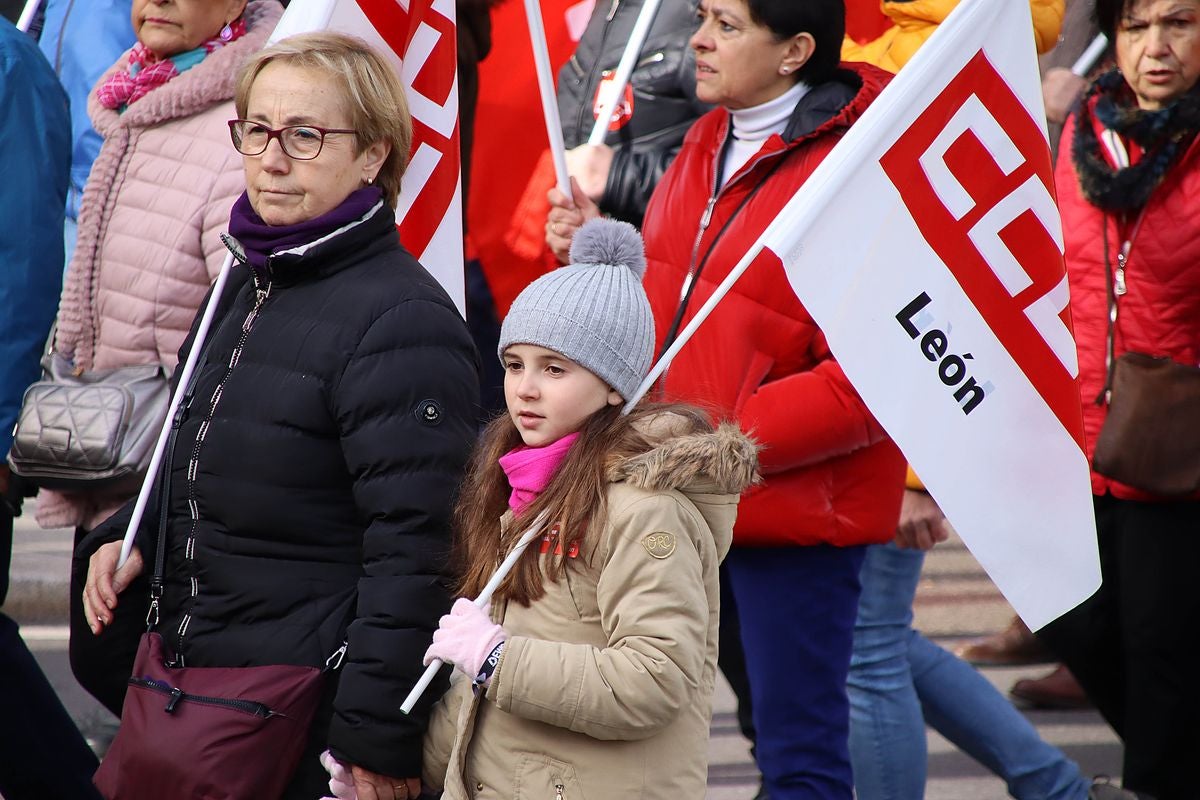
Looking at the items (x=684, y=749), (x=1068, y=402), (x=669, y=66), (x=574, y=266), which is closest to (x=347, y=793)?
(x=684, y=749)

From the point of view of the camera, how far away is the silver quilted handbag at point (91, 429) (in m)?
3.98

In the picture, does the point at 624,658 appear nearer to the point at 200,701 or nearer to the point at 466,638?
the point at 466,638

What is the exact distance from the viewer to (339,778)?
2.90 metres

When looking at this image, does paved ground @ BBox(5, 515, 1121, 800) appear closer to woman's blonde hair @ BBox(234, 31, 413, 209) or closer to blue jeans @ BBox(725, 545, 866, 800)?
blue jeans @ BBox(725, 545, 866, 800)

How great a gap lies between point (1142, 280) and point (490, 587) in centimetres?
218

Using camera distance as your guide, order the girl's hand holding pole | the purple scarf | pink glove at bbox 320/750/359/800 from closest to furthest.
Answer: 1. pink glove at bbox 320/750/359/800
2. the purple scarf
3. the girl's hand holding pole

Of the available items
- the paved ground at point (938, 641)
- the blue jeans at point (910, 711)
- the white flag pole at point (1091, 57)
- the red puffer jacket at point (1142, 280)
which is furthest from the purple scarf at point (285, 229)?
the white flag pole at point (1091, 57)

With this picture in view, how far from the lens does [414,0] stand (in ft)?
12.9

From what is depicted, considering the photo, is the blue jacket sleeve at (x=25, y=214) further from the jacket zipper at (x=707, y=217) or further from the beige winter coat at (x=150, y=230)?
the jacket zipper at (x=707, y=217)

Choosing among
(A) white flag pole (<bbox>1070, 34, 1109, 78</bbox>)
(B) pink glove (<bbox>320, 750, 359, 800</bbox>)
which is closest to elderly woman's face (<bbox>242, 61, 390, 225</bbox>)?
(B) pink glove (<bbox>320, 750, 359, 800</bbox>)

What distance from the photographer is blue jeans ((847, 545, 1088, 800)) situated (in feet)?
14.1

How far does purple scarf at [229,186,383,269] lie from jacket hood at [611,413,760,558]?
67 cm

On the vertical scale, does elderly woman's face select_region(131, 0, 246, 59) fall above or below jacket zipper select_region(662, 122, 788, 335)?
above

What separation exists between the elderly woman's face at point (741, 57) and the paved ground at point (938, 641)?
2.16m
